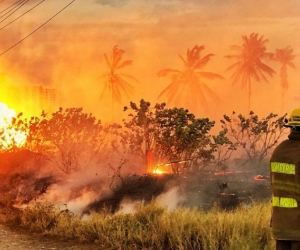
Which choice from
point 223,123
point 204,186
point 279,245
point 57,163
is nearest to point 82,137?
point 57,163

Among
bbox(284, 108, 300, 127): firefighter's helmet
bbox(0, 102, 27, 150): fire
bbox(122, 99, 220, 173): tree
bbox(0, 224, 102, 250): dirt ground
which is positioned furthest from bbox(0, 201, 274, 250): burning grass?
bbox(0, 102, 27, 150): fire

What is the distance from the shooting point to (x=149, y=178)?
621 inches

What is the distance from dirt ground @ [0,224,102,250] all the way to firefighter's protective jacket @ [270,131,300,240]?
4704 millimetres

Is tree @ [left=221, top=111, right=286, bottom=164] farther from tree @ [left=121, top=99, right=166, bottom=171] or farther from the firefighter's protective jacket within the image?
the firefighter's protective jacket

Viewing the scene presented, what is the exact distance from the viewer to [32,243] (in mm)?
8977

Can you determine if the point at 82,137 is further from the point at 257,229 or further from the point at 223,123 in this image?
the point at 257,229

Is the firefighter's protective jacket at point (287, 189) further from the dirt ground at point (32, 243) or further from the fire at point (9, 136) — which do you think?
the fire at point (9, 136)

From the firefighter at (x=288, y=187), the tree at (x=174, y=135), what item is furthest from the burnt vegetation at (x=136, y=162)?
the firefighter at (x=288, y=187)

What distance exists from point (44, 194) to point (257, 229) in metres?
7.64

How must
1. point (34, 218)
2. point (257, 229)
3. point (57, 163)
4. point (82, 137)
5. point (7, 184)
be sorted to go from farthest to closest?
point (82, 137) → point (57, 163) → point (7, 184) → point (34, 218) → point (257, 229)

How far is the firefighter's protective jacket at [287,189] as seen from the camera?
4312 millimetres

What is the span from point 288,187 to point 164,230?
Result: 14.0 feet

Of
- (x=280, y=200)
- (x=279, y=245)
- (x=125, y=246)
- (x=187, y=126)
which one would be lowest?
(x=125, y=246)

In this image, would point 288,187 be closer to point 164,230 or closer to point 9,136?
point 164,230
